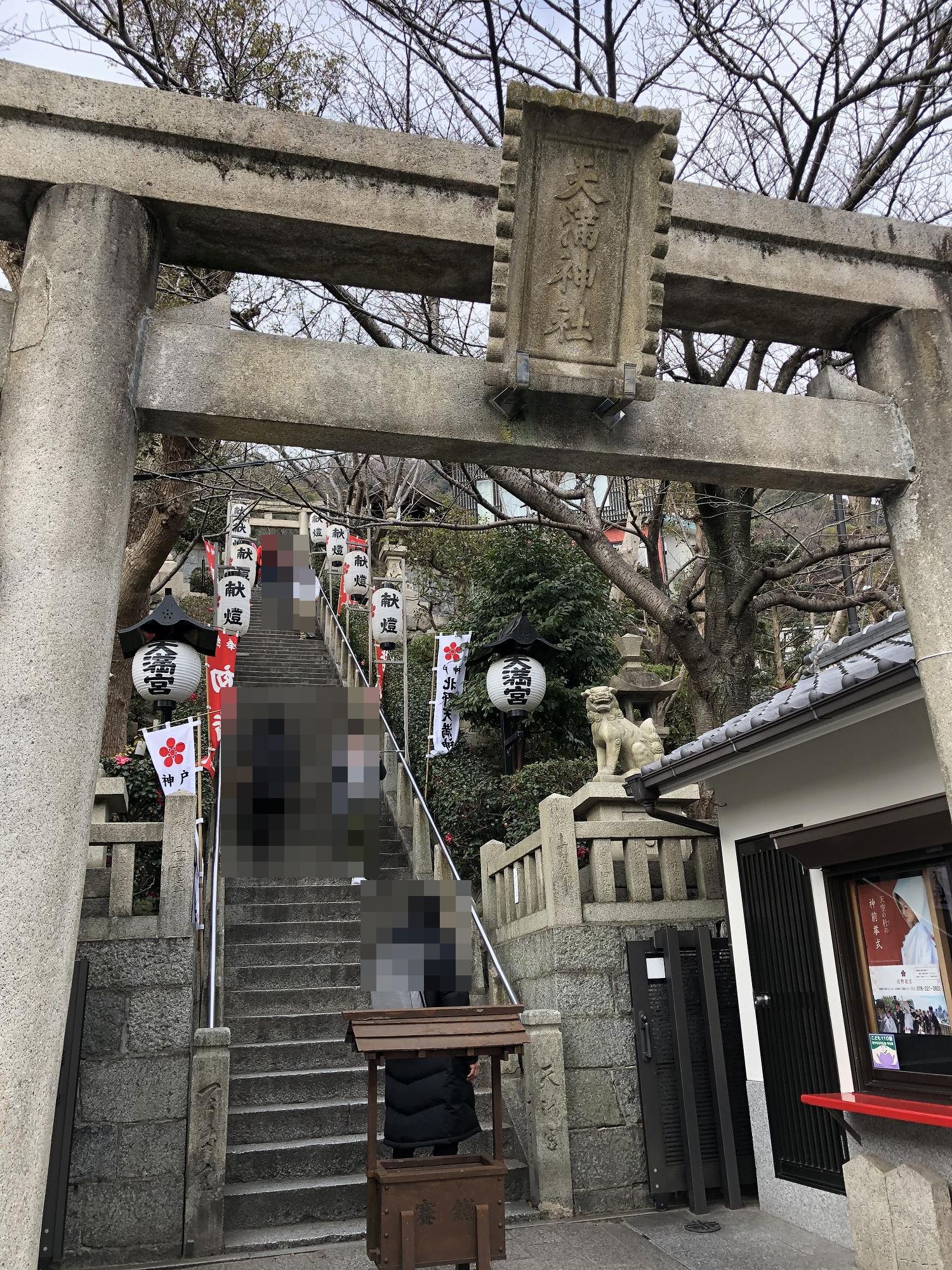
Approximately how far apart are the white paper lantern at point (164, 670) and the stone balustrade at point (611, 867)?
3.82 m

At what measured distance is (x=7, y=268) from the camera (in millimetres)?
13016

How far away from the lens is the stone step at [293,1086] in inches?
312

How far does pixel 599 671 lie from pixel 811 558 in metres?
7.28

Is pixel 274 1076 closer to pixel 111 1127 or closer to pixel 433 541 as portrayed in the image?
pixel 111 1127

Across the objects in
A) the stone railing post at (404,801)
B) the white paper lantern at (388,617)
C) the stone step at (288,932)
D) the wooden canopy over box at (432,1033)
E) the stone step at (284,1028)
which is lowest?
the stone step at (284,1028)

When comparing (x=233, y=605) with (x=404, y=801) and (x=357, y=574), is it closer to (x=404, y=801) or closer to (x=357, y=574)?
(x=357, y=574)

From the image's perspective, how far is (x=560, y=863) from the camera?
314 inches

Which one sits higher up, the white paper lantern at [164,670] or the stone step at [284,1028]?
the white paper lantern at [164,670]

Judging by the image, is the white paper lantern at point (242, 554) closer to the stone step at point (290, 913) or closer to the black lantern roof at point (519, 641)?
the stone step at point (290, 913)

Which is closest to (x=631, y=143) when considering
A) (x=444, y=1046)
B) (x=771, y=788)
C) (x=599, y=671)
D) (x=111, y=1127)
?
(x=444, y=1046)

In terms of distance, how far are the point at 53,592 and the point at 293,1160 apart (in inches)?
221

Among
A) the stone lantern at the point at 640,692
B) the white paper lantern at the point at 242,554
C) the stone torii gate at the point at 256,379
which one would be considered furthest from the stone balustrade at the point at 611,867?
the white paper lantern at the point at 242,554

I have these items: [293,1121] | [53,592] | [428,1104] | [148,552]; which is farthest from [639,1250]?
[148,552]

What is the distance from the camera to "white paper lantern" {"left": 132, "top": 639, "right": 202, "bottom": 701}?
31.4 feet
